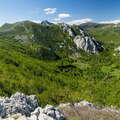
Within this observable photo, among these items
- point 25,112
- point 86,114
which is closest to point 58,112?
point 86,114

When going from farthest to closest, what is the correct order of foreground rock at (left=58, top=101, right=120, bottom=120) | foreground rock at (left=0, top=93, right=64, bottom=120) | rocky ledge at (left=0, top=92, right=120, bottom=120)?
foreground rock at (left=58, top=101, right=120, bottom=120)
rocky ledge at (left=0, top=92, right=120, bottom=120)
foreground rock at (left=0, top=93, right=64, bottom=120)

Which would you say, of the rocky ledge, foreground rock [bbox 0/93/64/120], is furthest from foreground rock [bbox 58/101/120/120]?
foreground rock [bbox 0/93/64/120]

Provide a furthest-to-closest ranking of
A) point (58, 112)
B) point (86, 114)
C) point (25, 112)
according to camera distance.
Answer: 1. point (86, 114)
2. point (25, 112)
3. point (58, 112)

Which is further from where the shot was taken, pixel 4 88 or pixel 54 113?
pixel 4 88

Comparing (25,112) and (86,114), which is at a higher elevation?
(25,112)

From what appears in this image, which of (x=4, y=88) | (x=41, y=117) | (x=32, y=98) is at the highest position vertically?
(x=41, y=117)

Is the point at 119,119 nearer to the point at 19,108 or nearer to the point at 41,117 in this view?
the point at 41,117

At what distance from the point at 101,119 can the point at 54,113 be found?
47.6 ft

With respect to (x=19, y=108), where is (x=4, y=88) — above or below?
below

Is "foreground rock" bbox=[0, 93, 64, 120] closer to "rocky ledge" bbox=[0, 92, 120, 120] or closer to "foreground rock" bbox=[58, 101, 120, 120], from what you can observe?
"rocky ledge" bbox=[0, 92, 120, 120]

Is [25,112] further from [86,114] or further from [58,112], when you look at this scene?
[86,114]

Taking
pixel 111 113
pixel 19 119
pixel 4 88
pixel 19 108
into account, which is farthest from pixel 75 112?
pixel 4 88

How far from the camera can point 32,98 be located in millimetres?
94188

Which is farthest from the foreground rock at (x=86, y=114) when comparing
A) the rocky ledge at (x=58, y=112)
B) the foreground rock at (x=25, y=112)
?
the foreground rock at (x=25, y=112)
